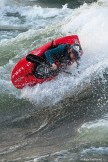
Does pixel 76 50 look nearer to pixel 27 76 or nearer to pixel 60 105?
pixel 27 76

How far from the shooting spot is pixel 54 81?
10461 millimetres

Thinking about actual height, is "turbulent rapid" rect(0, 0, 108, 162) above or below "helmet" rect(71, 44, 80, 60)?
below

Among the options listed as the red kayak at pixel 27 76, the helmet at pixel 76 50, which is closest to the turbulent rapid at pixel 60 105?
the red kayak at pixel 27 76

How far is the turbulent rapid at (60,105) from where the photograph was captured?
25.3ft

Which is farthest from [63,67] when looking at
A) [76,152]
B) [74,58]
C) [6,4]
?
[6,4]

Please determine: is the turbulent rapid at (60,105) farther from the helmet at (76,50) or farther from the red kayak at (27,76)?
the helmet at (76,50)

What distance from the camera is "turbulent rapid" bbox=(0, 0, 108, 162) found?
25.3 feet

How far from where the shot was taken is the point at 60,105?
961cm

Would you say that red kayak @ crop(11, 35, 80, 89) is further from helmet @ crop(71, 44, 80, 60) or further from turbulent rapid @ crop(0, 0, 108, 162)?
helmet @ crop(71, 44, 80, 60)

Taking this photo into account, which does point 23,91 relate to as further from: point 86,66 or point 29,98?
point 86,66

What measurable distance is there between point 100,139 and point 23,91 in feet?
10.7

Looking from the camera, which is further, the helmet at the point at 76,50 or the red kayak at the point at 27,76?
the red kayak at the point at 27,76

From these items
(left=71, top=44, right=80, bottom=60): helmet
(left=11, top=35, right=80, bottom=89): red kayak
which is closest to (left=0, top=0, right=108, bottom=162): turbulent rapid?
(left=11, top=35, right=80, bottom=89): red kayak

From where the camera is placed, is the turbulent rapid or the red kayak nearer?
the turbulent rapid
